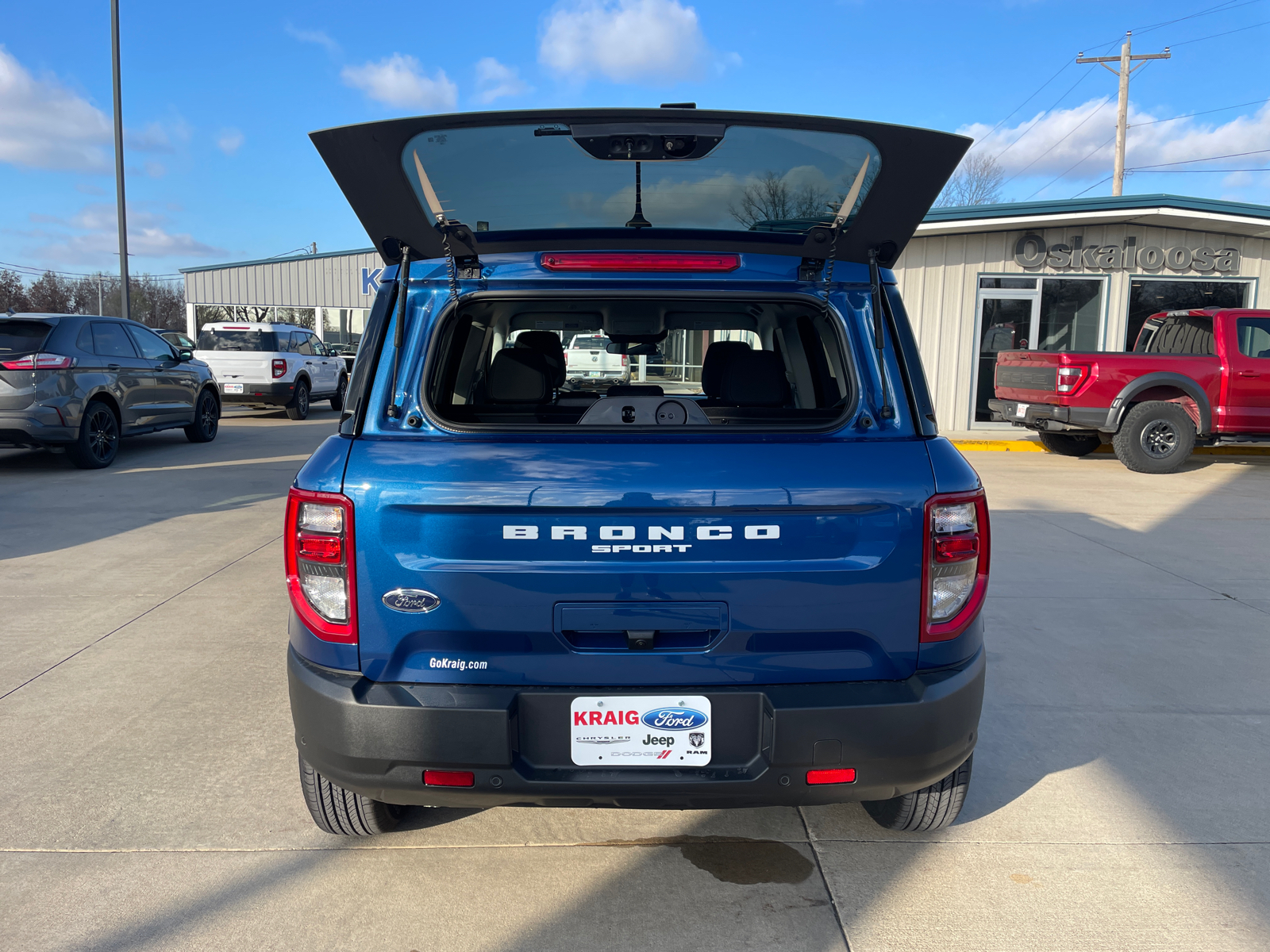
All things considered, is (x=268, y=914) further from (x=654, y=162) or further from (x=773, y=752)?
(x=654, y=162)

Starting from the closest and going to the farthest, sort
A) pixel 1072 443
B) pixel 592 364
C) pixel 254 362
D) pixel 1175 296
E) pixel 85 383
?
pixel 592 364
pixel 85 383
pixel 1072 443
pixel 1175 296
pixel 254 362

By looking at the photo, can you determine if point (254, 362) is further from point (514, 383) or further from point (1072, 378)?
point (514, 383)

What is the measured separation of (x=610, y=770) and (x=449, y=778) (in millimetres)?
393

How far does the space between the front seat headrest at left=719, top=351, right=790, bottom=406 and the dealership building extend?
40.5 ft

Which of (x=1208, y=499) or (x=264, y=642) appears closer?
(x=264, y=642)

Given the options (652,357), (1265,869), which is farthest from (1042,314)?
(1265,869)

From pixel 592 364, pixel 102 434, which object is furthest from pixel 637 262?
pixel 102 434

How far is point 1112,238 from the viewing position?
48.8 feet

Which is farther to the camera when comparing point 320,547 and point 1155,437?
point 1155,437

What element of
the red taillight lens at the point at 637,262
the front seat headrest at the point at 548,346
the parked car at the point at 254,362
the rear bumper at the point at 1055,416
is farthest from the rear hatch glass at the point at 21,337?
the rear bumper at the point at 1055,416

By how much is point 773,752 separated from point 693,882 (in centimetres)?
67

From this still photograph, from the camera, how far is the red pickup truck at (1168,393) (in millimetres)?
10820

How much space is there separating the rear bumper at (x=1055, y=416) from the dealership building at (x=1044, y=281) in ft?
10.2

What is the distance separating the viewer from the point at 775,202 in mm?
2623
